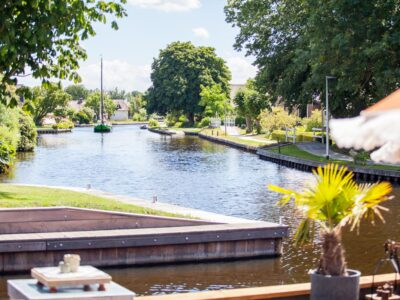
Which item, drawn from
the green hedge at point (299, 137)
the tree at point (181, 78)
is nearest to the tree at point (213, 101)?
the tree at point (181, 78)

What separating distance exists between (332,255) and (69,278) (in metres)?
2.92

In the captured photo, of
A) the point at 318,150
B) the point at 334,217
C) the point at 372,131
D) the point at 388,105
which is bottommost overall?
the point at 318,150

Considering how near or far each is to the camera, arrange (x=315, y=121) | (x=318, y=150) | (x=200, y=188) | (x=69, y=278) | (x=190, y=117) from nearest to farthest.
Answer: (x=69, y=278) → (x=200, y=188) → (x=318, y=150) → (x=315, y=121) → (x=190, y=117)

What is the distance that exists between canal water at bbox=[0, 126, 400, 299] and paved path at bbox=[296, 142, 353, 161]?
3.58m

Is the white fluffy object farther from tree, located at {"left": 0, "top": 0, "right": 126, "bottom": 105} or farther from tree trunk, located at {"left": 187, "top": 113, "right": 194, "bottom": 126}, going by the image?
tree trunk, located at {"left": 187, "top": 113, "right": 194, "bottom": 126}

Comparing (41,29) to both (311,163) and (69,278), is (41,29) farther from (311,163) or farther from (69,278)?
(311,163)

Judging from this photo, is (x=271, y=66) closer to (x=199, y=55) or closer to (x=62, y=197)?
(x=62, y=197)

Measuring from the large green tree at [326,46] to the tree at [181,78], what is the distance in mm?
62753

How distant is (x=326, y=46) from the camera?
4875 cm

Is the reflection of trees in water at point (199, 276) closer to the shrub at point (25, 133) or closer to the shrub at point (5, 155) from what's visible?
Result: the shrub at point (5, 155)

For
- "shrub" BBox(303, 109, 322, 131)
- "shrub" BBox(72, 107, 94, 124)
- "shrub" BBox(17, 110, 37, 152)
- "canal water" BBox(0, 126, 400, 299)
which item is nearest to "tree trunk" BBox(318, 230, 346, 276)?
"canal water" BBox(0, 126, 400, 299)

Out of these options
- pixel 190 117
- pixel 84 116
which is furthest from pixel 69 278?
pixel 84 116

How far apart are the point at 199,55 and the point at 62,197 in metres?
114

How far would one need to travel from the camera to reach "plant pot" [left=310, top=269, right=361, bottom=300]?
9.57 metres
